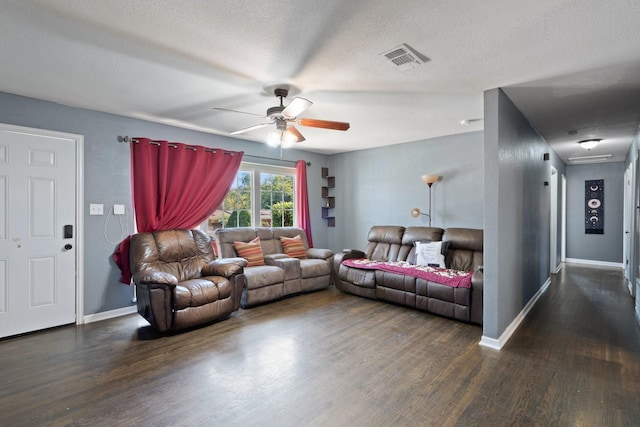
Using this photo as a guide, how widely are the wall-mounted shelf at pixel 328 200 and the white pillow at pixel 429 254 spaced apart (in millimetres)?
2355

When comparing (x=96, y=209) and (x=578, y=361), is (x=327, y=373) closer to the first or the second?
(x=578, y=361)

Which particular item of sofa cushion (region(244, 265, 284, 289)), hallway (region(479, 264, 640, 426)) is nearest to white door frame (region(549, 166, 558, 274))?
hallway (region(479, 264, 640, 426))

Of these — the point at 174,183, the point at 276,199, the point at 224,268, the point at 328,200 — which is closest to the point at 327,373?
the point at 224,268

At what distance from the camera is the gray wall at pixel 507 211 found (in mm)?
2965

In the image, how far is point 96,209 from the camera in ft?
12.3

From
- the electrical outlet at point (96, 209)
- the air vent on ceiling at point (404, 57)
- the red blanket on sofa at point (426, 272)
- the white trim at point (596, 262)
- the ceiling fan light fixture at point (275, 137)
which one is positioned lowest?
the white trim at point (596, 262)

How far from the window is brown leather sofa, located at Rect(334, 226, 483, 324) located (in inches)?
57.4

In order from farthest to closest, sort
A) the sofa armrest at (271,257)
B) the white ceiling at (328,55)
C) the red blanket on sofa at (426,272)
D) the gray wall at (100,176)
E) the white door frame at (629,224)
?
the sofa armrest at (271,257), the white door frame at (629,224), the red blanket on sofa at (426,272), the gray wall at (100,176), the white ceiling at (328,55)

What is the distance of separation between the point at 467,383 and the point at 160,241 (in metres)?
3.56

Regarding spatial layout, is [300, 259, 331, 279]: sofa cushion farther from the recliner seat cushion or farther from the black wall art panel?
the black wall art panel

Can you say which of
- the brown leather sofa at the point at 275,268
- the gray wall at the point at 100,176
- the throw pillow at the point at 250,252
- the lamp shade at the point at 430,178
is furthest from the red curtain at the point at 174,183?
the lamp shade at the point at 430,178

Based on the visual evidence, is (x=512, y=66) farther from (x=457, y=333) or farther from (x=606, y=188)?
(x=606, y=188)

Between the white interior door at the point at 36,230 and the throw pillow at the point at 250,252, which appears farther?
the throw pillow at the point at 250,252

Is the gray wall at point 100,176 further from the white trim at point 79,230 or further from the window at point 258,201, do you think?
the window at point 258,201
